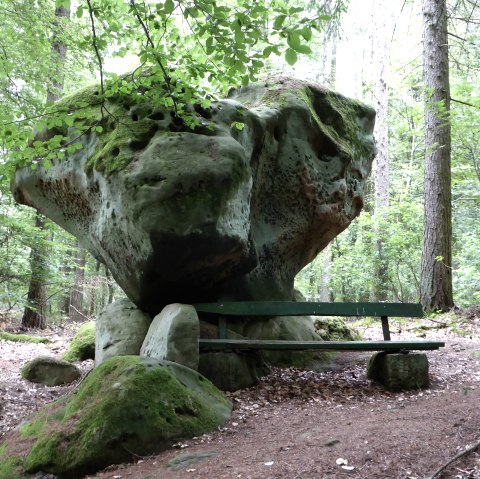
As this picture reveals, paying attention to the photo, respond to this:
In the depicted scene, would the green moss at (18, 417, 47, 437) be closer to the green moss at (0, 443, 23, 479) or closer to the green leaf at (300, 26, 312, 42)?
the green moss at (0, 443, 23, 479)

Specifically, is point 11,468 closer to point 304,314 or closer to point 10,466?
point 10,466

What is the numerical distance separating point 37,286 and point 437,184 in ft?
34.5

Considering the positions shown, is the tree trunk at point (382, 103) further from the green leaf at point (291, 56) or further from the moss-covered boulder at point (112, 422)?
the green leaf at point (291, 56)

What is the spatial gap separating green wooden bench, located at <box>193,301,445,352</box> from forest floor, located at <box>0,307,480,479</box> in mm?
556

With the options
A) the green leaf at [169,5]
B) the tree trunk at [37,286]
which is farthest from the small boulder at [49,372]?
the green leaf at [169,5]

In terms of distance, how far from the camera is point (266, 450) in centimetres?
356

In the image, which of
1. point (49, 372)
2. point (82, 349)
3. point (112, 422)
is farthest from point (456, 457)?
point (82, 349)


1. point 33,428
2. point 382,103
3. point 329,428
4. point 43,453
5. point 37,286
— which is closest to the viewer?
point 43,453

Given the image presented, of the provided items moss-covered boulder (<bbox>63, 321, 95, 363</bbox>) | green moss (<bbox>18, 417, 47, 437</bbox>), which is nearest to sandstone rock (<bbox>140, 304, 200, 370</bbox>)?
green moss (<bbox>18, 417, 47, 437</bbox>)

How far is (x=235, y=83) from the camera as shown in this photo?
5055 mm

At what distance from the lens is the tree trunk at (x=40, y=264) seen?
1037cm

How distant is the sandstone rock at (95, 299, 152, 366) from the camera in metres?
6.07

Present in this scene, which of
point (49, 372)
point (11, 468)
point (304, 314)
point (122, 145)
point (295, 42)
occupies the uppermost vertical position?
point (295, 42)

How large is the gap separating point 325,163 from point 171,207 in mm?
3615
